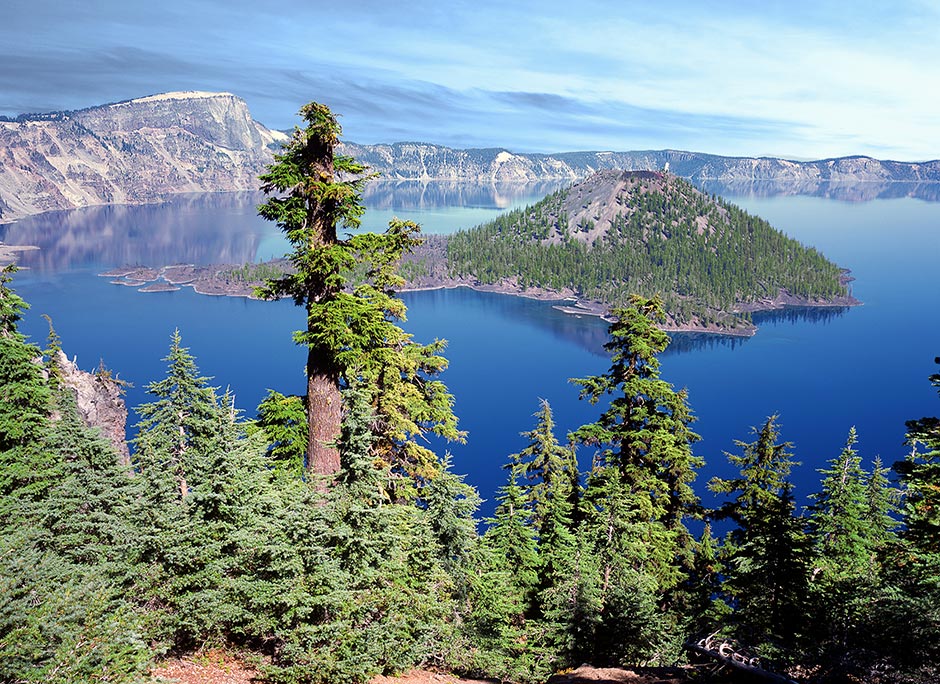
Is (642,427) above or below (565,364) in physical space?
above

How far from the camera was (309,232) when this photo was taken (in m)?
15.7

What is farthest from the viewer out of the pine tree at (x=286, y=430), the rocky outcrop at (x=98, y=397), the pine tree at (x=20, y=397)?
the rocky outcrop at (x=98, y=397)

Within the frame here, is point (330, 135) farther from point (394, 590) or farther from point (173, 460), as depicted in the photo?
point (173, 460)

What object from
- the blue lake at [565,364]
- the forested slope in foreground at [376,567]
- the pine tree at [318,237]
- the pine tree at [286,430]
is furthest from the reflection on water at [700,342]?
the pine tree at [318,237]

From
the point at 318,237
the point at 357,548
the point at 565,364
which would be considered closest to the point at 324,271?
the point at 318,237


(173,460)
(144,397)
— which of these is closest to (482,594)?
(173,460)

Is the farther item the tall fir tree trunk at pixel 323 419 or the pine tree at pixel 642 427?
the pine tree at pixel 642 427

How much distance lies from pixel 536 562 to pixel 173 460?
1655cm

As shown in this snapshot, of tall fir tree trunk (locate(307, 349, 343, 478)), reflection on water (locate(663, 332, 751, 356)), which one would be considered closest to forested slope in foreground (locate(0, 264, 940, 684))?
tall fir tree trunk (locate(307, 349, 343, 478))

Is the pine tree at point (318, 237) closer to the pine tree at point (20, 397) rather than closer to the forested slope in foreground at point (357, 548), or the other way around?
the forested slope in foreground at point (357, 548)

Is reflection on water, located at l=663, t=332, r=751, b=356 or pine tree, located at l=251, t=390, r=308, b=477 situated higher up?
pine tree, located at l=251, t=390, r=308, b=477

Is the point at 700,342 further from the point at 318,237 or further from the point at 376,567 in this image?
the point at 376,567

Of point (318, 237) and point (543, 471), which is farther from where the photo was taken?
point (543, 471)

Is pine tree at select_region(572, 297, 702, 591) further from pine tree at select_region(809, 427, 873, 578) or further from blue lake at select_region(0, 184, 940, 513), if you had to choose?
blue lake at select_region(0, 184, 940, 513)
